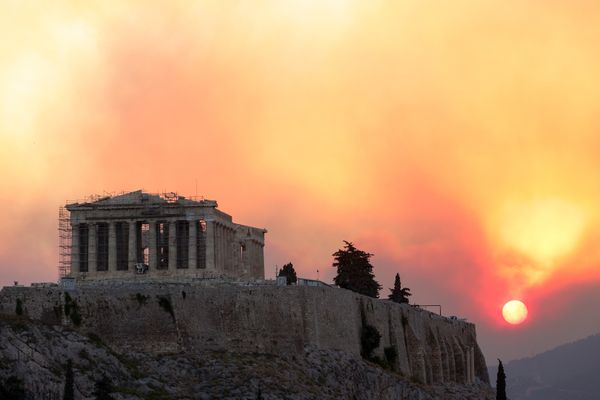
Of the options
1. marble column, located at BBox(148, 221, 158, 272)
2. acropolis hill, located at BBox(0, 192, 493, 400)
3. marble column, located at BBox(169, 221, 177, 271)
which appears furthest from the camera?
marble column, located at BBox(169, 221, 177, 271)

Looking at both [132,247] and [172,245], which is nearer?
[132,247]

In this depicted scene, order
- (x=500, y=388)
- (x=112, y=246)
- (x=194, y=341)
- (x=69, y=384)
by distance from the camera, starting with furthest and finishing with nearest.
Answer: (x=112, y=246) → (x=500, y=388) → (x=194, y=341) → (x=69, y=384)

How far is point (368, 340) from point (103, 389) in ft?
127

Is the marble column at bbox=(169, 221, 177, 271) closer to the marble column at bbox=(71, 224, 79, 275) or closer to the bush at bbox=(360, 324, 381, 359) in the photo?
the marble column at bbox=(71, 224, 79, 275)

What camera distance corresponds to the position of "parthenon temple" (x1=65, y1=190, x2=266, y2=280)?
13938cm

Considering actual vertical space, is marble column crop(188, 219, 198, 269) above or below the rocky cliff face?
above

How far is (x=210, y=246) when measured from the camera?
140625 mm

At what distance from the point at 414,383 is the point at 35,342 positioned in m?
49.0

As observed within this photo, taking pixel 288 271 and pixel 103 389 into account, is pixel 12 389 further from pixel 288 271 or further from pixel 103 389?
pixel 288 271

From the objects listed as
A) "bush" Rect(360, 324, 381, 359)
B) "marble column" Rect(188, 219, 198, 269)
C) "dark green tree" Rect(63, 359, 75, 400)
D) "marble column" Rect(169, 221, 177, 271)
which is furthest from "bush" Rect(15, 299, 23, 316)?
"bush" Rect(360, 324, 381, 359)

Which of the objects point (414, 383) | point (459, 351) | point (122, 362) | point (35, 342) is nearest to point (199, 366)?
point (122, 362)

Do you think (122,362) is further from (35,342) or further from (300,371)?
(300,371)

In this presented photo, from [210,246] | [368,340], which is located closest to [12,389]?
[210,246]

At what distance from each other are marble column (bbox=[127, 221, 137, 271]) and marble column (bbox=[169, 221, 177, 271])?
3.16m
